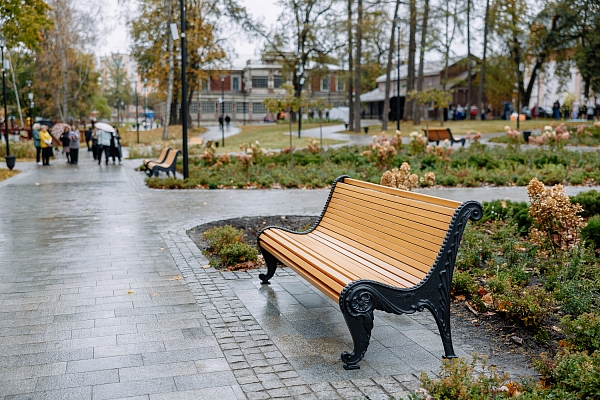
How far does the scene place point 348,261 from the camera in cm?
499

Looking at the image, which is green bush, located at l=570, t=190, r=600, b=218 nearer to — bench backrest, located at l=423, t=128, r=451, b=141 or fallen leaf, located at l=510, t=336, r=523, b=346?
fallen leaf, located at l=510, t=336, r=523, b=346

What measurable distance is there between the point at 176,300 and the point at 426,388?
2.77m

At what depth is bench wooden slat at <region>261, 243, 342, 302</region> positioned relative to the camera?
4.33 m

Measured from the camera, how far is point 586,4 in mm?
45344

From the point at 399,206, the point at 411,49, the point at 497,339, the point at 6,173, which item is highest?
the point at 411,49

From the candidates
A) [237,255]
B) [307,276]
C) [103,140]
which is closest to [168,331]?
[307,276]

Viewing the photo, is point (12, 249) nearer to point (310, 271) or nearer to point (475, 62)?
point (310, 271)

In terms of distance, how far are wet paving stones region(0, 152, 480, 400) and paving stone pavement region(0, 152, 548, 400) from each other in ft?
0.04

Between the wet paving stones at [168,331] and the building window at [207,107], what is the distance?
226 feet

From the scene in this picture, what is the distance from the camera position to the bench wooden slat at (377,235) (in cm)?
450

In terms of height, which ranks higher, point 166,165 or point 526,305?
point 166,165

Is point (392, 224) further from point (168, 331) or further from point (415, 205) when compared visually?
point (168, 331)

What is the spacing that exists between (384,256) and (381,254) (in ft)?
0.21

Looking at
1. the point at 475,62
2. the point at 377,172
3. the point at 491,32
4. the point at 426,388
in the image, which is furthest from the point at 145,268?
the point at 475,62
